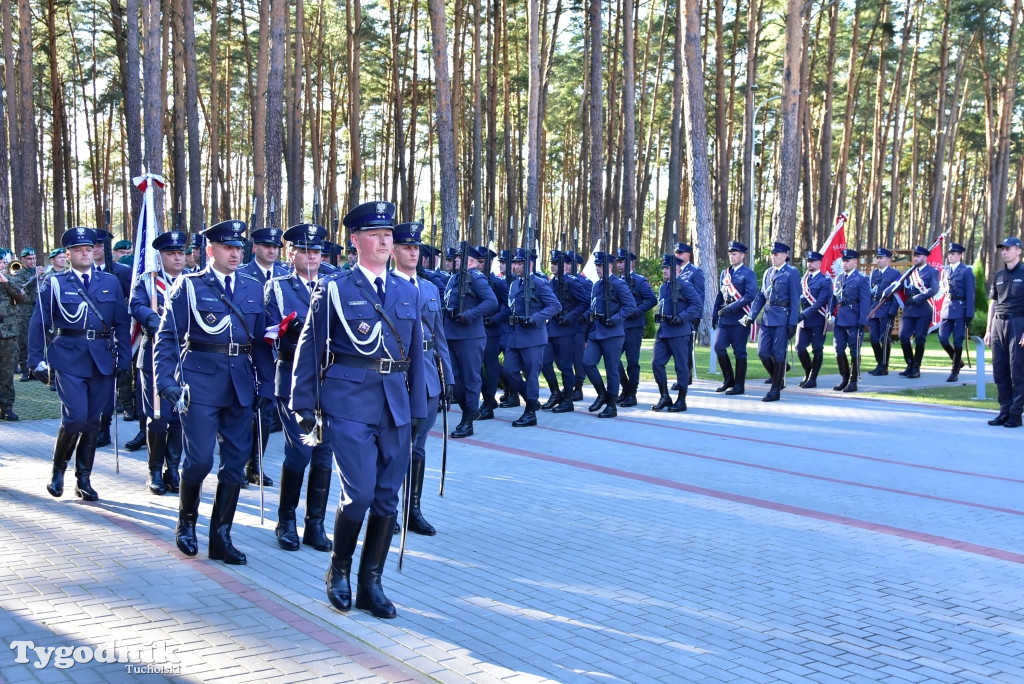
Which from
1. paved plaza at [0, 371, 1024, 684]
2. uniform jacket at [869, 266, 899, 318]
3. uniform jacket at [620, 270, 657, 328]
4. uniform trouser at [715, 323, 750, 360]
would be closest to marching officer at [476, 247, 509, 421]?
uniform jacket at [620, 270, 657, 328]

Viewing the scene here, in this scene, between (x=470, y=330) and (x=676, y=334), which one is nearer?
(x=470, y=330)

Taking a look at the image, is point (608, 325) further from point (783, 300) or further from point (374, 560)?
point (374, 560)

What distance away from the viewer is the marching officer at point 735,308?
47.6ft

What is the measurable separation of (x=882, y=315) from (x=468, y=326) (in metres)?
9.64

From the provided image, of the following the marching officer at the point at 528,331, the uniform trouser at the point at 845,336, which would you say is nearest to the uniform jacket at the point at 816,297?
the uniform trouser at the point at 845,336

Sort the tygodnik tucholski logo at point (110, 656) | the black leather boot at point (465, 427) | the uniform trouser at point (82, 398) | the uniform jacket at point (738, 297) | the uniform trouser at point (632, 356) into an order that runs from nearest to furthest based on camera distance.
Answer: the tygodnik tucholski logo at point (110, 656)
the uniform trouser at point (82, 398)
the black leather boot at point (465, 427)
the uniform trouser at point (632, 356)
the uniform jacket at point (738, 297)

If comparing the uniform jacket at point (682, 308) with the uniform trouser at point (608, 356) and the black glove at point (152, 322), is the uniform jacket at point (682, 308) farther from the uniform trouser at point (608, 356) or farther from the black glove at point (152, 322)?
the black glove at point (152, 322)

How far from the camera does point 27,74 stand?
27.1 metres

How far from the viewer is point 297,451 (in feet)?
22.0

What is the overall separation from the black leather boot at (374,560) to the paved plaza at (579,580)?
0.35 feet

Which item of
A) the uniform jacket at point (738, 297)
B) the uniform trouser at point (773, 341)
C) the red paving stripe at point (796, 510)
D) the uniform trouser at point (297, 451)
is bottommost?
the red paving stripe at point (796, 510)

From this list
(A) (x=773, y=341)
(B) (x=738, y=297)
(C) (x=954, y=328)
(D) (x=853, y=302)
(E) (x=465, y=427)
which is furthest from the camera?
(C) (x=954, y=328)

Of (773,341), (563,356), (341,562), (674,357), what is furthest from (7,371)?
(773,341)

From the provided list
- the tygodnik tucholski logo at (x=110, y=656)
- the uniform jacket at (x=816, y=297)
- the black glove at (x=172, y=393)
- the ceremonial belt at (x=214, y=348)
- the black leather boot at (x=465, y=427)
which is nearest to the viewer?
the tygodnik tucholski logo at (x=110, y=656)
